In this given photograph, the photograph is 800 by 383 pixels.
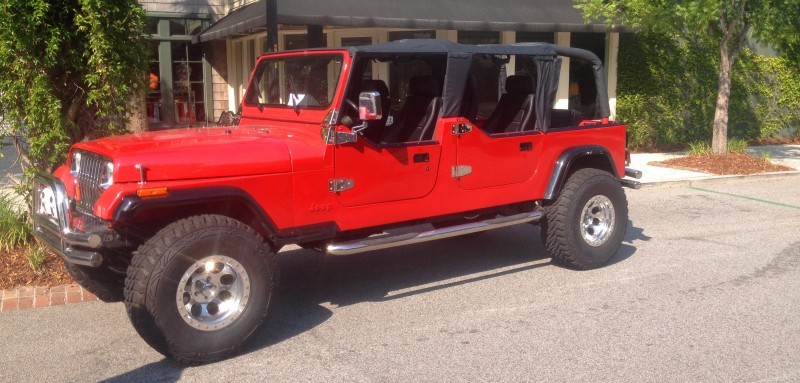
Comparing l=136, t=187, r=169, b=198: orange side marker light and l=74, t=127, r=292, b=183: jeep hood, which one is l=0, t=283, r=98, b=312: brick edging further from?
l=136, t=187, r=169, b=198: orange side marker light

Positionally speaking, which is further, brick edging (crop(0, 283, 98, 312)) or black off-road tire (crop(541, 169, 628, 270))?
black off-road tire (crop(541, 169, 628, 270))

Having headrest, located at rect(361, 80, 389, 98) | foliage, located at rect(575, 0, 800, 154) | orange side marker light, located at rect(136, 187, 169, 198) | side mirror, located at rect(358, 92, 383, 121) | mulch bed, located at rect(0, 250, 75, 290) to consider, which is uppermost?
foliage, located at rect(575, 0, 800, 154)

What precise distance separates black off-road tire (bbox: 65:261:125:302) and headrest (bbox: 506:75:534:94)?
367 cm

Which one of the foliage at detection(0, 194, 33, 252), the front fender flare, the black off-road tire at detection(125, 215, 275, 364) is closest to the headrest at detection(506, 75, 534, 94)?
the front fender flare

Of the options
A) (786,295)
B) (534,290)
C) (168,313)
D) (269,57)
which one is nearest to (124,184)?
(168,313)

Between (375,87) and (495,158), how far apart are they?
1149mm

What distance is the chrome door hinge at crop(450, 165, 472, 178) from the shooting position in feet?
19.4

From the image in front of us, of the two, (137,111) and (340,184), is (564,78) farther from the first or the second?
(340,184)

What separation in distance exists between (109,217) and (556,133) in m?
3.82

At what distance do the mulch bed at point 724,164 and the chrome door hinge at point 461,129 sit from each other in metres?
8.09

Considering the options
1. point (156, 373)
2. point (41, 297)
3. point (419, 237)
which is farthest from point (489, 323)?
point (41, 297)

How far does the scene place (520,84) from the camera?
6.73 meters

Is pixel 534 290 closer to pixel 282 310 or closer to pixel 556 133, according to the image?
pixel 556 133

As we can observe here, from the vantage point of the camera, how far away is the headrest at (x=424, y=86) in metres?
6.19
